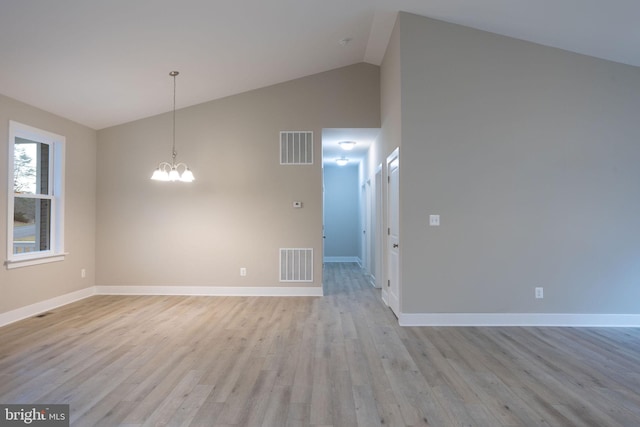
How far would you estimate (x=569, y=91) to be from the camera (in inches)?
159

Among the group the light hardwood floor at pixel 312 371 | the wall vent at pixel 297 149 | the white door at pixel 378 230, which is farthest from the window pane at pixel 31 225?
the white door at pixel 378 230

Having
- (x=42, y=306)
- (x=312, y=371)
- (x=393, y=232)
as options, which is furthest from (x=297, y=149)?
(x=42, y=306)

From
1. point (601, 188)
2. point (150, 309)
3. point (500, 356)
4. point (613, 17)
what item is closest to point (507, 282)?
point (500, 356)

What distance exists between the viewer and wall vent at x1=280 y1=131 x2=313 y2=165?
18.2ft

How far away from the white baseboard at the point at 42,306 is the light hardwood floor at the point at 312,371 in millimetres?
172

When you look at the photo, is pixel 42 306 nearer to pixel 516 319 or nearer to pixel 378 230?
pixel 378 230

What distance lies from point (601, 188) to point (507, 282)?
1528 mm

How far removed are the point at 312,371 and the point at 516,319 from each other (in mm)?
2568

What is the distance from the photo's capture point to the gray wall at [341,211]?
9.75m

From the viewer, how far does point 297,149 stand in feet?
18.3

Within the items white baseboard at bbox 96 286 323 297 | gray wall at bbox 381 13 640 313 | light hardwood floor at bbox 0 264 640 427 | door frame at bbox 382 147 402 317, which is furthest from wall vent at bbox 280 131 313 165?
light hardwood floor at bbox 0 264 640 427

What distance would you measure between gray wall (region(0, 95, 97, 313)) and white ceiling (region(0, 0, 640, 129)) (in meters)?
0.21

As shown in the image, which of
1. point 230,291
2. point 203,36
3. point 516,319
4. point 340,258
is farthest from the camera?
point 340,258

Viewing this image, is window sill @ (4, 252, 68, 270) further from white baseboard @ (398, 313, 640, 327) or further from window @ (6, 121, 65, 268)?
white baseboard @ (398, 313, 640, 327)
